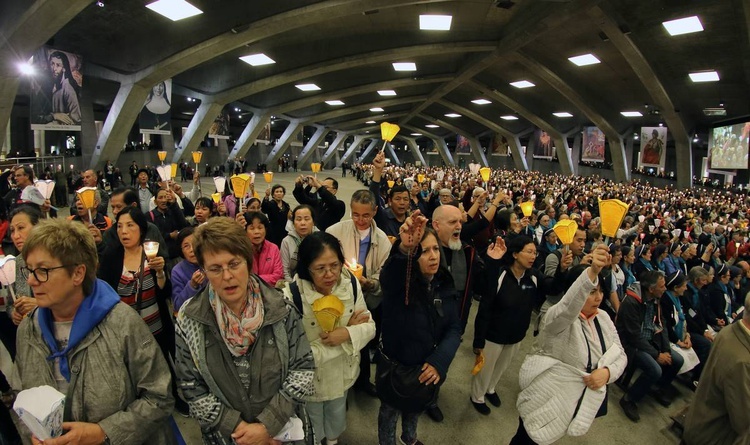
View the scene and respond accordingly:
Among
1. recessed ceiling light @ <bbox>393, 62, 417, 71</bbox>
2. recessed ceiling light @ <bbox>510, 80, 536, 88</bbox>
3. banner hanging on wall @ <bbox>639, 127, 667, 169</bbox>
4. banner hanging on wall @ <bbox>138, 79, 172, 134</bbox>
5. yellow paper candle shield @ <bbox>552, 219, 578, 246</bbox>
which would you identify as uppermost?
recessed ceiling light @ <bbox>393, 62, 417, 71</bbox>

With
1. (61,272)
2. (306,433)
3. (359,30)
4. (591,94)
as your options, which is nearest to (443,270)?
(306,433)

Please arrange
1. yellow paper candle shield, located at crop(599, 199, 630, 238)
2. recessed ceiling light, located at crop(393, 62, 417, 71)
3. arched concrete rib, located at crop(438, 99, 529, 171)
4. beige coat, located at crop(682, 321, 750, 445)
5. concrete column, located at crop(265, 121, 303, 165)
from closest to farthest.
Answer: beige coat, located at crop(682, 321, 750, 445)
yellow paper candle shield, located at crop(599, 199, 630, 238)
recessed ceiling light, located at crop(393, 62, 417, 71)
concrete column, located at crop(265, 121, 303, 165)
arched concrete rib, located at crop(438, 99, 529, 171)

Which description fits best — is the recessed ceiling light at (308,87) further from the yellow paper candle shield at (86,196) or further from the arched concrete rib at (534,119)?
the yellow paper candle shield at (86,196)

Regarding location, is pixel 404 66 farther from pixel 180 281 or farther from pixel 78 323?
pixel 78 323

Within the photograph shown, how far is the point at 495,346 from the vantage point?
3752 mm

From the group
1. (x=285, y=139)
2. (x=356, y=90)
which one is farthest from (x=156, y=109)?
(x=285, y=139)

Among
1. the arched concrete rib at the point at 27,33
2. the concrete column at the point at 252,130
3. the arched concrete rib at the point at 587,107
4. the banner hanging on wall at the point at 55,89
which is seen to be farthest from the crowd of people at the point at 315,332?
the concrete column at the point at 252,130

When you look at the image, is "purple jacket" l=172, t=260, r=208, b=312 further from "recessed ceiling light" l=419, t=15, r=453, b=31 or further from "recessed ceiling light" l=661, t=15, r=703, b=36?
"recessed ceiling light" l=661, t=15, r=703, b=36

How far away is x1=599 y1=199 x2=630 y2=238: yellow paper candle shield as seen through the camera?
8.74 feet

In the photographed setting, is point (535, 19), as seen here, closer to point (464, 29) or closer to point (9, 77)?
point (464, 29)

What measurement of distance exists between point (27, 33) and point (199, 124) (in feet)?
39.6

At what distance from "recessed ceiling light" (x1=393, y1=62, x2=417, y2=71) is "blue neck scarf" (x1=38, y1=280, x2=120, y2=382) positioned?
2138 cm

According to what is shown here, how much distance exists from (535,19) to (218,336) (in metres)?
15.7

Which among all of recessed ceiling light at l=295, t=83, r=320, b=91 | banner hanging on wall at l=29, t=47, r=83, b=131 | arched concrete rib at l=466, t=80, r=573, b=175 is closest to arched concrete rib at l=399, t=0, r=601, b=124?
arched concrete rib at l=466, t=80, r=573, b=175
